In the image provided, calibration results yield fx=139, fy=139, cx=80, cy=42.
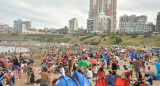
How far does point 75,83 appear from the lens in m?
5.02

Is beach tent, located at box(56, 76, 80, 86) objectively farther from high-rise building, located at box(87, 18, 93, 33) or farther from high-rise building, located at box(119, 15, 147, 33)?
high-rise building, located at box(119, 15, 147, 33)

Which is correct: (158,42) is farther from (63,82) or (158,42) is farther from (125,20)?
(125,20)

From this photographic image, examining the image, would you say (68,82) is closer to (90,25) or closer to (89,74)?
(89,74)

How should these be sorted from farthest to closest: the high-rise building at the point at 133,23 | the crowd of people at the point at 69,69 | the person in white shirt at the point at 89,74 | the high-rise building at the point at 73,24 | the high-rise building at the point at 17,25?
the high-rise building at the point at 17,25, the high-rise building at the point at 73,24, the high-rise building at the point at 133,23, the person in white shirt at the point at 89,74, the crowd of people at the point at 69,69

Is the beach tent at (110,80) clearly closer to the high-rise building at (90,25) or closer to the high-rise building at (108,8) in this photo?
the high-rise building at (108,8)

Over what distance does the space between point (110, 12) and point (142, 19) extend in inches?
877

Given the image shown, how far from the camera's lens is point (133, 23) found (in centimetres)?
9325

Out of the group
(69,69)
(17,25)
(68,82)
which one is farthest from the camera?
(17,25)

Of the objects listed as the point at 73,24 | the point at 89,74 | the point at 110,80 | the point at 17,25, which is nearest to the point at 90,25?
the point at 73,24

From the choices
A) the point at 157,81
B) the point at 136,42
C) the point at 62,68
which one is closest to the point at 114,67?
the point at 157,81

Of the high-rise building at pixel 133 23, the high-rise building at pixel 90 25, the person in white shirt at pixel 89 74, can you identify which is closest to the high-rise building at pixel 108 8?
the high-rise building at pixel 90 25

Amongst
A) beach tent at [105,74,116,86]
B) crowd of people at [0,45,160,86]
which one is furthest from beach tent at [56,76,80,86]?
beach tent at [105,74,116,86]

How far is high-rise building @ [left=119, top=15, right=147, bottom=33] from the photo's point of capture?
92250mm

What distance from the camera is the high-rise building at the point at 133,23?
92250 mm
